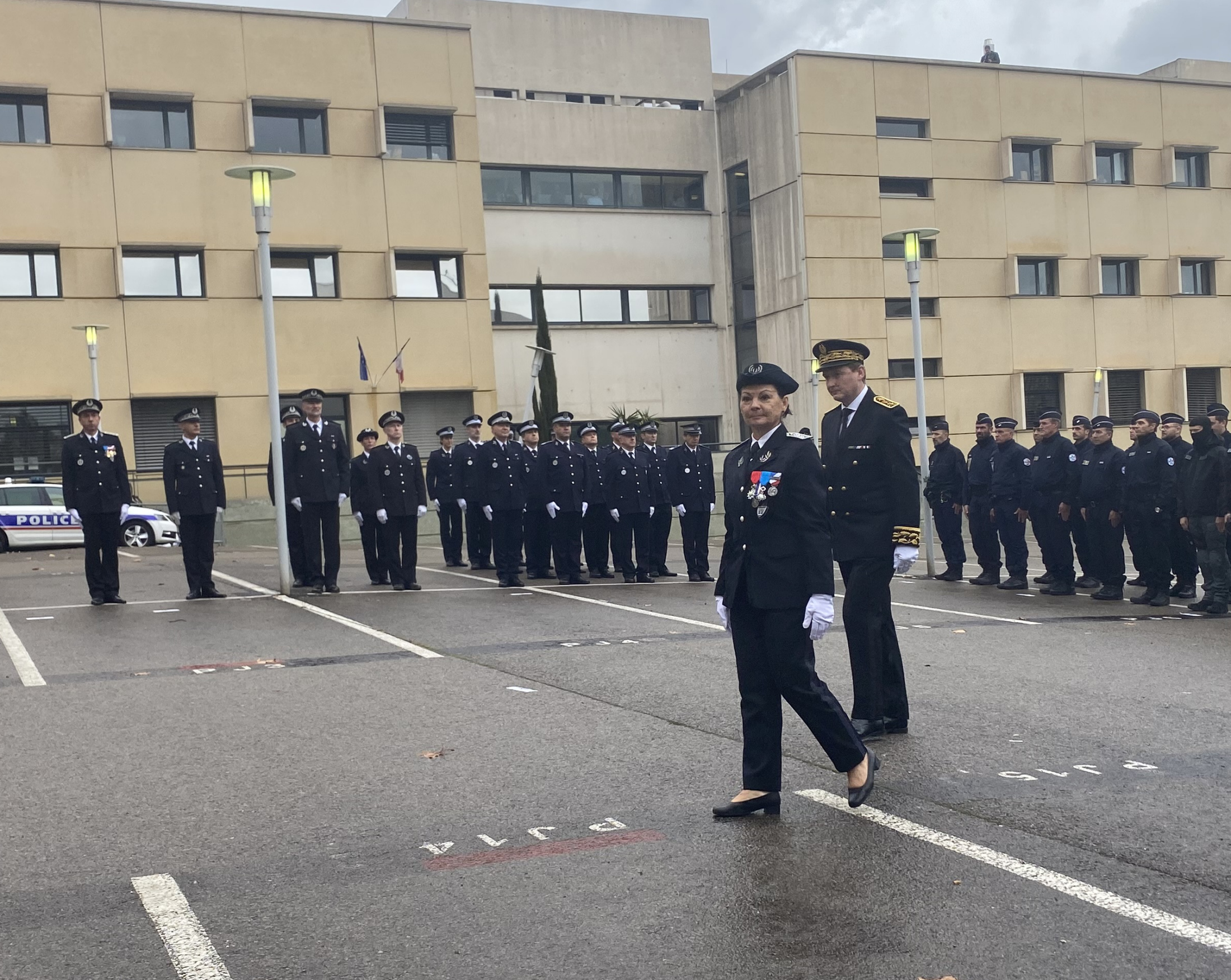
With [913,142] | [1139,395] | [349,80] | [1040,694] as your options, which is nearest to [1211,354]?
[1139,395]

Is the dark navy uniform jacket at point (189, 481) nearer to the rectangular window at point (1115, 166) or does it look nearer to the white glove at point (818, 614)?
the white glove at point (818, 614)

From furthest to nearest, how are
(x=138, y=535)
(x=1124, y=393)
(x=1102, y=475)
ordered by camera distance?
1. (x=1124, y=393)
2. (x=138, y=535)
3. (x=1102, y=475)

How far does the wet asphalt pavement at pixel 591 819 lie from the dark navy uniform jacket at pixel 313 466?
15.9ft

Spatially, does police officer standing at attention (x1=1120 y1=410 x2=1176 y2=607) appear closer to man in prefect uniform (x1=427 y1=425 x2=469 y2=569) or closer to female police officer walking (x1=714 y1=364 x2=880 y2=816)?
man in prefect uniform (x1=427 y1=425 x2=469 y2=569)

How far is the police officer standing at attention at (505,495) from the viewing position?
17203mm

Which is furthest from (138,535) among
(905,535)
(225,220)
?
(905,535)

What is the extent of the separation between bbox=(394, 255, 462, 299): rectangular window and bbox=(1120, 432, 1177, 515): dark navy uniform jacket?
23.0 m

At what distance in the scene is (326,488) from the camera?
632 inches

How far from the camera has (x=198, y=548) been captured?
15555mm

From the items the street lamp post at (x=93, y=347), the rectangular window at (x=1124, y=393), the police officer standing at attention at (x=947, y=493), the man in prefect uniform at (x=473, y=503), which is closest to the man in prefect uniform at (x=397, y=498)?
the man in prefect uniform at (x=473, y=503)

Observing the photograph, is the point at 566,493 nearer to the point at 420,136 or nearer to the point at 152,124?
the point at 152,124

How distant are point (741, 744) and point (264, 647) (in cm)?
542

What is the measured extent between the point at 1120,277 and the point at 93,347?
1207 inches

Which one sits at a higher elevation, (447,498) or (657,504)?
(447,498)
